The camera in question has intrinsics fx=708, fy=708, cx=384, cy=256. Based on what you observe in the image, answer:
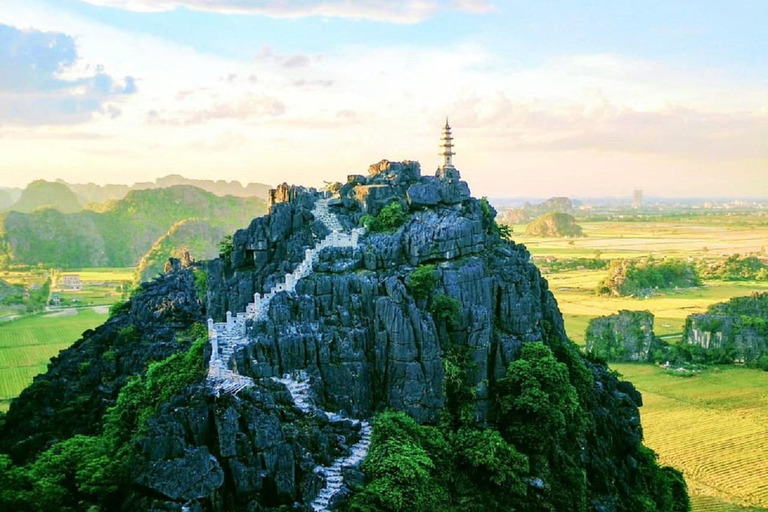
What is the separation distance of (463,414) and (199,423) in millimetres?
12488

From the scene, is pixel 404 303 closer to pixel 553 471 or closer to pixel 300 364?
pixel 300 364

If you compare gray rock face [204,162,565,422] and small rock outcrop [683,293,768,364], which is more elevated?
gray rock face [204,162,565,422]

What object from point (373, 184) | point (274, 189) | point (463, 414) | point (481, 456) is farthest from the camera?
point (274, 189)

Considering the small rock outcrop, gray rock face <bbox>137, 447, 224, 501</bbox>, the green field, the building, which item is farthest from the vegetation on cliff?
the building

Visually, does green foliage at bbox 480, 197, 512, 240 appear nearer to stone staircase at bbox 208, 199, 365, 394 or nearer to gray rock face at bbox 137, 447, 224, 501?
stone staircase at bbox 208, 199, 365, 394

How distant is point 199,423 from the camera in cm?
2766

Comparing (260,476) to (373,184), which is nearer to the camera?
(260,476)

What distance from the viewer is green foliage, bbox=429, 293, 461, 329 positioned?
115ft

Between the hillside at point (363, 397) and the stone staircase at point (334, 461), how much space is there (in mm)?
91

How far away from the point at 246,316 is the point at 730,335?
69.8 meters

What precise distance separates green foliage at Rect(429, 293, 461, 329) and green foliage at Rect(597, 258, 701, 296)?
103m

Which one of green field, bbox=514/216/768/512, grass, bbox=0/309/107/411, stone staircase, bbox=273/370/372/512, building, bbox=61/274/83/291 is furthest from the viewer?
building, bbox=61/274/83/291

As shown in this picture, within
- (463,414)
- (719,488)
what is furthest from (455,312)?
(719,488)

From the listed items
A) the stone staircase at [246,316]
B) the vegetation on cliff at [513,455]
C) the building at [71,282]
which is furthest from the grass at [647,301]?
the building at [71,282]
